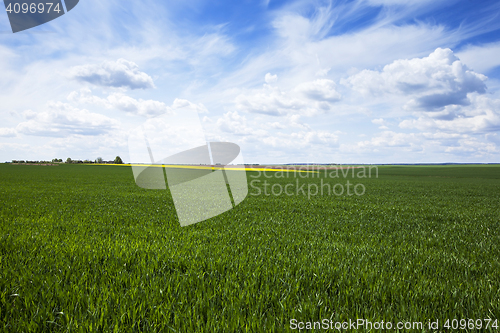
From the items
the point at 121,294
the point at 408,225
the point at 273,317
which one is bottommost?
the point at 408,225

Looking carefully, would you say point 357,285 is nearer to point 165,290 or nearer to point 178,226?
point 165,290

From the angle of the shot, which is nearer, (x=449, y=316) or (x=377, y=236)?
(x=449, y=316)

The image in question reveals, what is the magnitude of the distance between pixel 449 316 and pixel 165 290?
3972mm

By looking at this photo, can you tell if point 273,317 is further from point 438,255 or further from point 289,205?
point 289,205

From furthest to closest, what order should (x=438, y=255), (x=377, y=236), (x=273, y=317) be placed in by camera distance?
(x=377, y=236) < (x=438, y=255) < (x=273, y=317)

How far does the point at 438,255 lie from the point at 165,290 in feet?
20.3

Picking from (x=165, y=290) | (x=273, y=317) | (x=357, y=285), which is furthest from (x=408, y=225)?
(x=165, y=290)

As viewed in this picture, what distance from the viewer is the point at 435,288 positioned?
3848 mm

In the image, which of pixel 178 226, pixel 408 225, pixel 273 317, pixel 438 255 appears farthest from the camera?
pixel 408 225

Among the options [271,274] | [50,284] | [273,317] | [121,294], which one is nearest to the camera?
[273,317]

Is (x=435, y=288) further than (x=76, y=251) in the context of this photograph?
No

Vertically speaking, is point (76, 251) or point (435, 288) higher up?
point (76, 251)

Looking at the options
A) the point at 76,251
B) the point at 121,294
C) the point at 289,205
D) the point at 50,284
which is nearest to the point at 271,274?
the point at 121,294

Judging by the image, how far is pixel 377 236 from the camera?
7652mm
